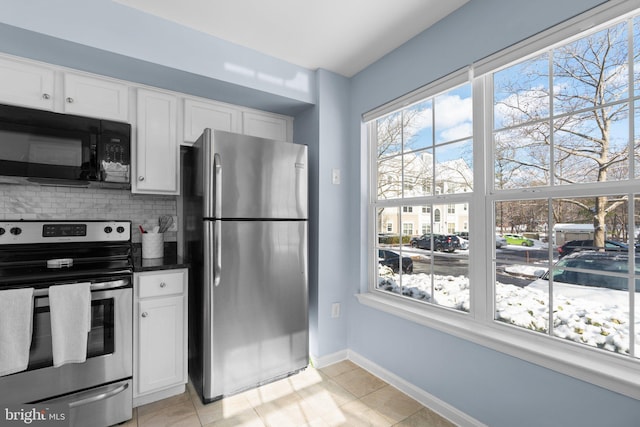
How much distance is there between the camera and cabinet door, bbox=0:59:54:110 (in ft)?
5.80

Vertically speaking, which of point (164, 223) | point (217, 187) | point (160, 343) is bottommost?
point (160, 343)

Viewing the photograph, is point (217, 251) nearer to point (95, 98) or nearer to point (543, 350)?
point (95, 98)

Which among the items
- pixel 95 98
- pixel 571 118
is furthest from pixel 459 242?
pixel 95 98

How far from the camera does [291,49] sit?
Answer: 226 cm

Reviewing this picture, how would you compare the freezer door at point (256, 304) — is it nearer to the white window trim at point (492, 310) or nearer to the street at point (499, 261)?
the white window trim at point (492, 310)

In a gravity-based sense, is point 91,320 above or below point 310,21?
below

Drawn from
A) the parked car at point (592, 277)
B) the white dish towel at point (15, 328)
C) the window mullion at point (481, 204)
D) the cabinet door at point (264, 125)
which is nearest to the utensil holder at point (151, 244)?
the white dish towel at point (15, 328)

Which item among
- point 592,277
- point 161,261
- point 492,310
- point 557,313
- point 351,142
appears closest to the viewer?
point 592,277

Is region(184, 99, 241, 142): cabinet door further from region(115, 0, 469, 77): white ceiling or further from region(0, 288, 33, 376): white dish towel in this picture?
region(0, 288, 33, 376): white dish towel

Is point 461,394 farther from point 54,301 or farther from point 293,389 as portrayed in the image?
point 54,301

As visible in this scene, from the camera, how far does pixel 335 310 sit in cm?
259

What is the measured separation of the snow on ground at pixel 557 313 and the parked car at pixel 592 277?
0.11 ft

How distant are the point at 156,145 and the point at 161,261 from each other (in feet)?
2.77

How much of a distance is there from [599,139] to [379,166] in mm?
1413
